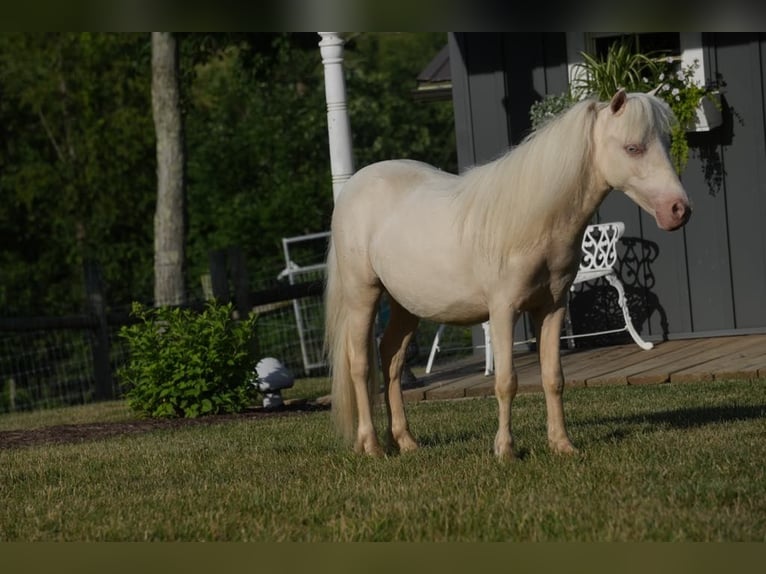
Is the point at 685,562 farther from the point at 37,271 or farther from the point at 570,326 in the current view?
the point at 37,271

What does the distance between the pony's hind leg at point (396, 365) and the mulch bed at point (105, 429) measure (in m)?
2.40

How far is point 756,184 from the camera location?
1011cm

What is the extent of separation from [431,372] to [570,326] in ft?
4.21

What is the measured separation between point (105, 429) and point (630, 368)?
11.9 ft

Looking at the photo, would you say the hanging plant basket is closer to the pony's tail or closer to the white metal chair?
the white metal chair

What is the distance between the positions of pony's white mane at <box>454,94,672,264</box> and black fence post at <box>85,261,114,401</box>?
7.78 meters

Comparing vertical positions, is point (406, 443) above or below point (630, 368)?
above

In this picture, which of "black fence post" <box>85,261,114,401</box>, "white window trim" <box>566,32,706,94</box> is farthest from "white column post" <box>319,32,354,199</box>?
"black fence post" <box>85,261,114,401</box>

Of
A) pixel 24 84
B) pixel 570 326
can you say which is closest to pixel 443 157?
pixel 24 84

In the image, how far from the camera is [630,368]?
8688mm

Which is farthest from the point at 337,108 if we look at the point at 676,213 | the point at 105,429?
the point at 676,213

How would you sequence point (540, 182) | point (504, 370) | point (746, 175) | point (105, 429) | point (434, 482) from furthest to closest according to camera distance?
point (746, 175)
point (105, 429)
point (504, 370)
point (540, 182)
point (434, 482)

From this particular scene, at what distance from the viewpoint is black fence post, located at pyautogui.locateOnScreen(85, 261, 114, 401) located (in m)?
12.4

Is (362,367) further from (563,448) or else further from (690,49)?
(690,49)
